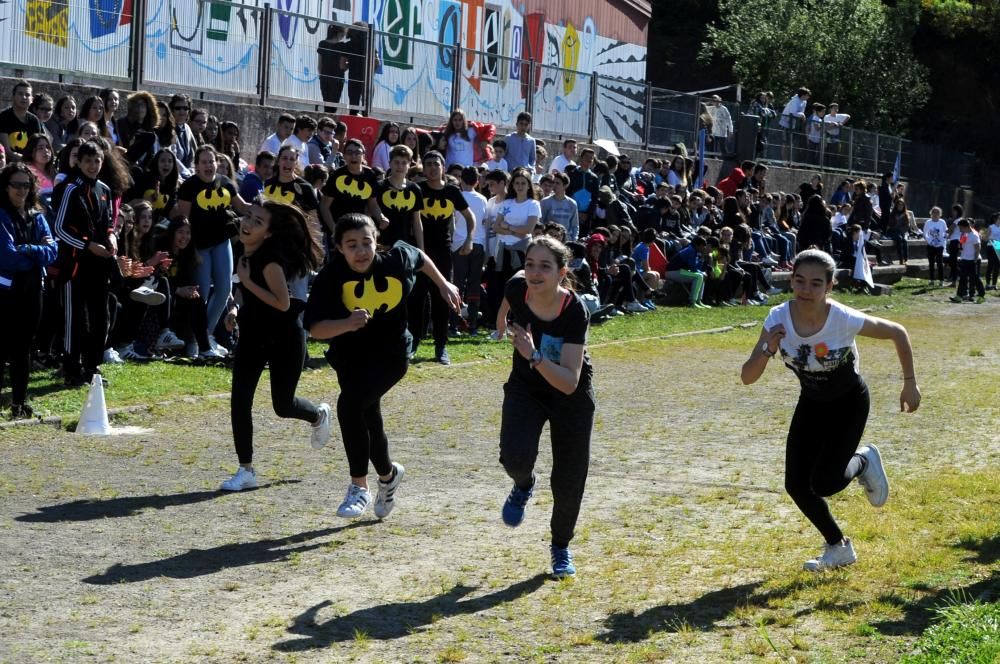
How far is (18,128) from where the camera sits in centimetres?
1335

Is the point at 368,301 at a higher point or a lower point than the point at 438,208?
lower

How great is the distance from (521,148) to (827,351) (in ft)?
46.8

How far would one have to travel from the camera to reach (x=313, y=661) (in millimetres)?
5457

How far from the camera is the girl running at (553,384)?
6.50 m

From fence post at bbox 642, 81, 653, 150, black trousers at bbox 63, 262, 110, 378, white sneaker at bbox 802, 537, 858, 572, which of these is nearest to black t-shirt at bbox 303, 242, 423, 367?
white sneaker at bbox 802, 537, 858, 572

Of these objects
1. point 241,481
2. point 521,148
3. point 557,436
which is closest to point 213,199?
point 241,481

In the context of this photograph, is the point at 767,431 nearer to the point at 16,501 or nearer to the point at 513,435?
the point at 513,435

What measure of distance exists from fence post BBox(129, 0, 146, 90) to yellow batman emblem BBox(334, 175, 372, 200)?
3987 mm

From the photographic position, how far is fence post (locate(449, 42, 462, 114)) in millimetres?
21812

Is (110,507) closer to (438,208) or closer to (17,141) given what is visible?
(17,141)

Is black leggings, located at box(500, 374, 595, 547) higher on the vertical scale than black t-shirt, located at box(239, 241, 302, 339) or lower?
lower

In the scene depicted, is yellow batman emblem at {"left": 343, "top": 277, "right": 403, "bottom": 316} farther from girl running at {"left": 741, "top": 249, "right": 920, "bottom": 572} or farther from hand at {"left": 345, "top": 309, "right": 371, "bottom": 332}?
girl running at {"left": 741, "top": 249, "right": 920, "bottom": 572}

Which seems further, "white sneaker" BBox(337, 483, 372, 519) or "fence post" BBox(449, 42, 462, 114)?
"fence post" BBox(449, 42, 462, 114)

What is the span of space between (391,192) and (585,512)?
6229 mm
